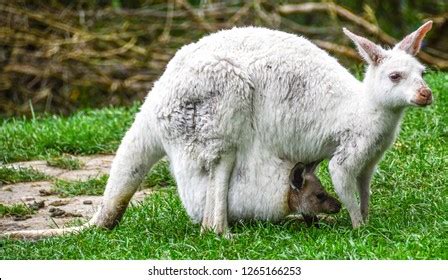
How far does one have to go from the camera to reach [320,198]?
6.89 m

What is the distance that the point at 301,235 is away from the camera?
21.6ft

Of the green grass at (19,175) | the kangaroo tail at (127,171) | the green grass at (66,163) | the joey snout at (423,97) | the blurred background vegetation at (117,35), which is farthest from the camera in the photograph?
the blurred background vegetation at (117,35)

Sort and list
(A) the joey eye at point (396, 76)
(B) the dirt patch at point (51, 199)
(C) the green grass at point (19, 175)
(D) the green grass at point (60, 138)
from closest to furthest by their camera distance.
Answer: (A) the joey eye at point (396, 76) < (B) the dirt patch at point (51, 199) < (C) the green grass at point (19, 175) < (D) the green grass at point (60, 138)

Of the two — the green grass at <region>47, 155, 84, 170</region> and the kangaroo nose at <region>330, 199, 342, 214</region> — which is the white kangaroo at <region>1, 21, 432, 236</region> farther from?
the green grass at <region>47, 155, 84, 170</region>

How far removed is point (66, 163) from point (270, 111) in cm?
314

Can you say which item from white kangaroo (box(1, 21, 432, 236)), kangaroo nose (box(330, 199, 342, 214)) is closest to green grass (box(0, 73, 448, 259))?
kangaroo nose (box(330, 199, 342, 214))

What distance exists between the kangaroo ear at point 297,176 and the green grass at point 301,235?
0.29 meters

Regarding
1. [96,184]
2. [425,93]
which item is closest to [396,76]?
[425,93]

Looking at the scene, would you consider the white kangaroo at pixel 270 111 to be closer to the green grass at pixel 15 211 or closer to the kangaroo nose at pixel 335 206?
the kangaroo nose at pixel 335 206

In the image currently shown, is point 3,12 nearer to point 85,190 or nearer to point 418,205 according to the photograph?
point 85,190

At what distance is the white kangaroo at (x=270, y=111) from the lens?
662 centimetres

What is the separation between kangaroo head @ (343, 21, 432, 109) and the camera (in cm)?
634

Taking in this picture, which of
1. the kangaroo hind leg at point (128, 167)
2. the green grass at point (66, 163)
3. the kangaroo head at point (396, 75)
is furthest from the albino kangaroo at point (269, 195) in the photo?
the green grass at point (66, 163)

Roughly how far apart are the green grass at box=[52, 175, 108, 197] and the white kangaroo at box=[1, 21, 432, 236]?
1.79m
